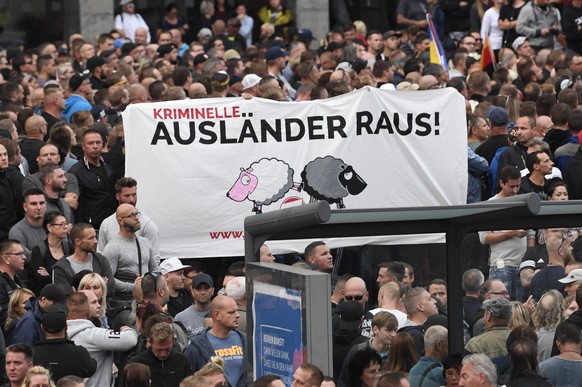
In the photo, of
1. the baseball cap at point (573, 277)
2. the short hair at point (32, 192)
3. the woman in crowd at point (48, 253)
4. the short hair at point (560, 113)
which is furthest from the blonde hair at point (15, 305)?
the short hair at point (560, 113)

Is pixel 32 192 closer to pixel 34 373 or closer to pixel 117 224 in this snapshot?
pixel 117 224

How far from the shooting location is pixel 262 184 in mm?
15641

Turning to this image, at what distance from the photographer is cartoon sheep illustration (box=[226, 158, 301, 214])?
1562 centimetres

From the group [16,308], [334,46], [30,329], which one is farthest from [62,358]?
[334,46]

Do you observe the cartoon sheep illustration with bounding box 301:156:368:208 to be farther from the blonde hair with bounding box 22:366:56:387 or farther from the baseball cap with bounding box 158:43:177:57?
the baseball cap with bounding box 158:43:177:57

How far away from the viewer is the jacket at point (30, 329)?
12.1m

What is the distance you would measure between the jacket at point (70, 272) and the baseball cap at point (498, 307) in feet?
11.7

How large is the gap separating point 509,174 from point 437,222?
5391 millimetres

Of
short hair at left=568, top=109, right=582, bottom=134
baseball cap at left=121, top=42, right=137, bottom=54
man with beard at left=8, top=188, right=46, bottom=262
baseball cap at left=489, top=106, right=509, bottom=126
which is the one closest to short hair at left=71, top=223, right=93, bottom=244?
man with beard at left=8, top=188, right=46, bottom=262

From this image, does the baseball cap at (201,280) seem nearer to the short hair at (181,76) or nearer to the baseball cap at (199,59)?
the short hair at (181,76)

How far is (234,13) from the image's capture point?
31.6 meters

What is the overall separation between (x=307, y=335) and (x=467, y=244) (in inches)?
106

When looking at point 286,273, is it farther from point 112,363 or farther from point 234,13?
point 234,13

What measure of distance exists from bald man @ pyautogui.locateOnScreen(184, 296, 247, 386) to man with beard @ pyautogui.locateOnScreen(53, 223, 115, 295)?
1761mm
